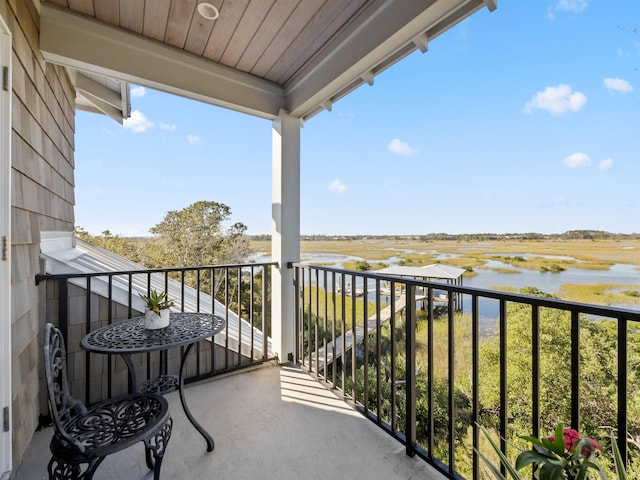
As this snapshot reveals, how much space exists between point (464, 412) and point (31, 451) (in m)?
9.16

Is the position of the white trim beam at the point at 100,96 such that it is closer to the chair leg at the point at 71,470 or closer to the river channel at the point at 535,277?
the river channel at the point at 535,277

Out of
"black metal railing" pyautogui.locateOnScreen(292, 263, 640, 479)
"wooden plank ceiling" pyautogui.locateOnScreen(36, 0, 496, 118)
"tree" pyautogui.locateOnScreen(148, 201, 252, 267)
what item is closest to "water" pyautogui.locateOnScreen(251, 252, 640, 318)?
"black metal railing" pyautogui.locateOnScreen(292, 263, 640, 479)

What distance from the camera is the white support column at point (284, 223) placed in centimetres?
287

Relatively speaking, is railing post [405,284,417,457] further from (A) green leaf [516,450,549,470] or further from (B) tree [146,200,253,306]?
(B) tree [146,200,253,306]

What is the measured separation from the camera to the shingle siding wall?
155 centimetres

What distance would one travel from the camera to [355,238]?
6.16 metres

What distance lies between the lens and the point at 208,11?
78.2 inches

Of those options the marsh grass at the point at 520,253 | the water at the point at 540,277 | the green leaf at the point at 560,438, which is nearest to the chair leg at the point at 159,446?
the green leaf at the point at 560,438

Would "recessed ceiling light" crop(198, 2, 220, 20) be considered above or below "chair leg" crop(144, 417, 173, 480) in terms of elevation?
above

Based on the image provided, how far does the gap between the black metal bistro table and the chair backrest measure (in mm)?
131

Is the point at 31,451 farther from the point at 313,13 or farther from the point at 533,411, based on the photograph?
the point at 313,13

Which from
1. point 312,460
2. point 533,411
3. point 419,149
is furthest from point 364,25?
point 419,149

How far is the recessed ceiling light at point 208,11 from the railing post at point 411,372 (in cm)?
215

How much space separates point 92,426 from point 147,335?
46cm
